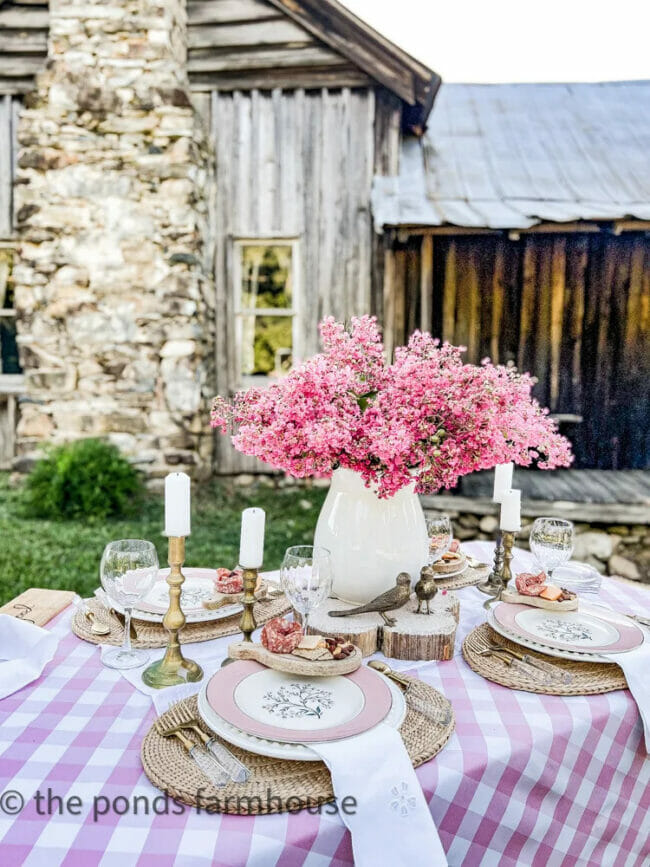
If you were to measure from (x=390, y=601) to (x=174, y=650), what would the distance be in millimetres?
517

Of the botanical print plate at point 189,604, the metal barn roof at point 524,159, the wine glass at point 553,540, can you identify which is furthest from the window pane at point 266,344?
the wine glass at point 553,540

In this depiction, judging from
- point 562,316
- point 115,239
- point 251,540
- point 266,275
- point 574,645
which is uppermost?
point 115,239

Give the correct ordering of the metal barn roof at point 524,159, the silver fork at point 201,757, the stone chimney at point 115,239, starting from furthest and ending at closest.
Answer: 1. the stone chimney at point 115,239
2. the metal barn roof at point 524,159
3. the silver fork at point 201,757

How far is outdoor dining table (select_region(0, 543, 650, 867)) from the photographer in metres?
0.94

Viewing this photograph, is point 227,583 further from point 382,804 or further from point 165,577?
point 382,804

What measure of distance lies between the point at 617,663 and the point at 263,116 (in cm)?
585

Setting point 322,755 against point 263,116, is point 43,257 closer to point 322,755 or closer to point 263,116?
point 263,116

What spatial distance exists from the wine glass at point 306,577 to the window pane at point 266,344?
488 cm

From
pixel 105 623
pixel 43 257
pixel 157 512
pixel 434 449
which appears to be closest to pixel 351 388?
pixel 434 449

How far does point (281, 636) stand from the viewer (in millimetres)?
1353

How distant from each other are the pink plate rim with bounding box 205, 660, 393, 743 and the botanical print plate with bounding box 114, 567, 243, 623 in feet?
1.06

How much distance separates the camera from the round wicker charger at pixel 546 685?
1.38m

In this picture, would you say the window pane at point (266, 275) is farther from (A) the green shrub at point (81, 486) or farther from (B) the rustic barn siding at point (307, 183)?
(A) the green shrub at point (81, 486)

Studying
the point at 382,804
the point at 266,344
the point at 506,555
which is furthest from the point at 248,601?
the point at 266,344
